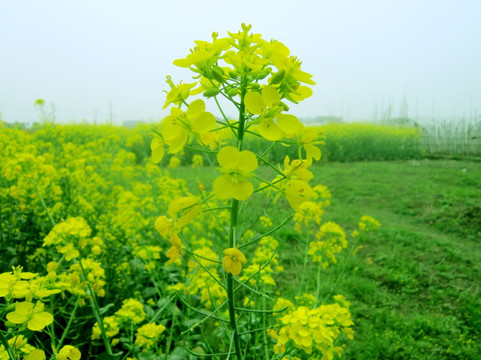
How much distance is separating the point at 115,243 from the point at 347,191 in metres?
4.94

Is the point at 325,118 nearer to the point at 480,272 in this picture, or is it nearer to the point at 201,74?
the point at 480,272

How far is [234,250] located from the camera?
3.37 feet

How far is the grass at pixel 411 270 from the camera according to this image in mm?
2666

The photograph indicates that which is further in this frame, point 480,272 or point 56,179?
point 480,272

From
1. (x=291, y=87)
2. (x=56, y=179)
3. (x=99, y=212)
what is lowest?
(x=99, y=212)

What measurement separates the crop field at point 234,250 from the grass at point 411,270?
0.7 inches

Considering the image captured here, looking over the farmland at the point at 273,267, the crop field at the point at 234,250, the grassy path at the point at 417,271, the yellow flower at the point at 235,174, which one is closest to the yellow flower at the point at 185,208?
the crop field at the point at 234,250

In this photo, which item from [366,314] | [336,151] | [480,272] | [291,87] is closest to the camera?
[291,87]

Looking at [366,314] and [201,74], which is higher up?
[201,74]

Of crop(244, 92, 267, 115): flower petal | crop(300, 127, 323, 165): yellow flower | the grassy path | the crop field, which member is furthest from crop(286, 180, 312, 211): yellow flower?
the grassy path

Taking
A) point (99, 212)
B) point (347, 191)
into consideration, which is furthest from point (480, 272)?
point (99, 212)

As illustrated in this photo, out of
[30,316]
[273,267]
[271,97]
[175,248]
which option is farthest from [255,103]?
[273,267]

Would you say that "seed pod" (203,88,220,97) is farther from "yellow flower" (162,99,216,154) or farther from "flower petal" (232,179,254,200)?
"flower petal" (232,179,254,200)

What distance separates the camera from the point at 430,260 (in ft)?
12.8
